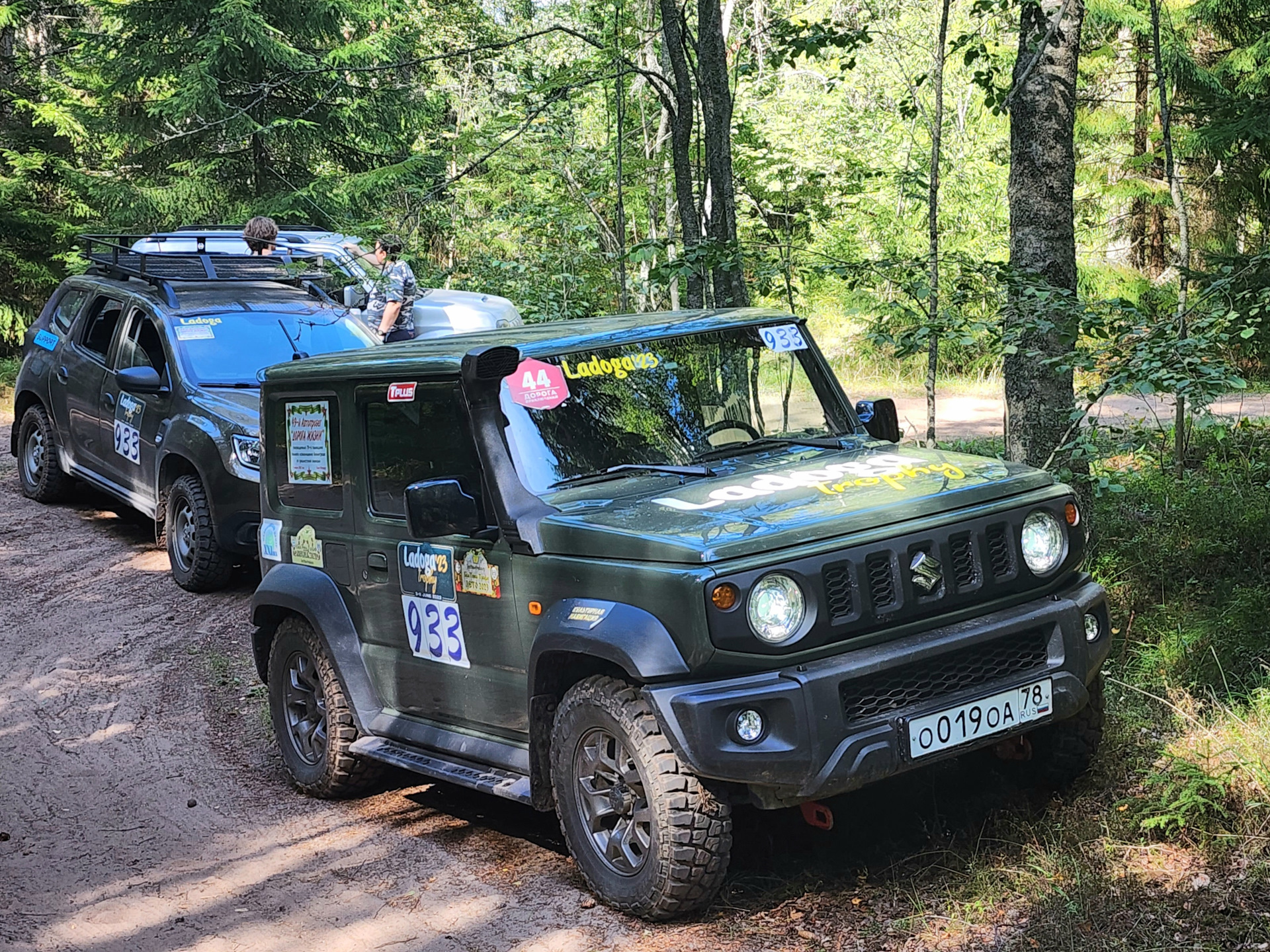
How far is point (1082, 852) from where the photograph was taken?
438cm

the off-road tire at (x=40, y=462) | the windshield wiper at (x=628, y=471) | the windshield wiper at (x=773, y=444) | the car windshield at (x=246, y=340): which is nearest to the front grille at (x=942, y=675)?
the windshield wiper at (x=628, y=471)

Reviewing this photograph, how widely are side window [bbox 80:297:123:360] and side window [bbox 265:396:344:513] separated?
203 inches

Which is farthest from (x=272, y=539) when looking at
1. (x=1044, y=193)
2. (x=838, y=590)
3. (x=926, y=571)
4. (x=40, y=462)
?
(x=40, y=462)

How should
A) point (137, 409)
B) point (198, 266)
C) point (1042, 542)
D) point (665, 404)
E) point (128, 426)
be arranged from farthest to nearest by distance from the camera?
point (198, 266) < point (128, 426) < point (137, 409) < point (665, 404) < point (1042, 542)

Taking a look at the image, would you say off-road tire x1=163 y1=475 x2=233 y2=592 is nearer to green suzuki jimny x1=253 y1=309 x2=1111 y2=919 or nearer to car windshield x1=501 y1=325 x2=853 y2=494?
green suzuki jimny x1=253 y1=309 x2=1111 y2=919

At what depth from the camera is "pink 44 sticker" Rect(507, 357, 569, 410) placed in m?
4.81

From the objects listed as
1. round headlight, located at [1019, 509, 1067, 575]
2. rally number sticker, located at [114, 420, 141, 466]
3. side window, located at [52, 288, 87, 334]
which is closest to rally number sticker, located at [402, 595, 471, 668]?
round headlight, located at [1019, 509, 1067, 575]

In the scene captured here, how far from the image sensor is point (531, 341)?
502 centimetres

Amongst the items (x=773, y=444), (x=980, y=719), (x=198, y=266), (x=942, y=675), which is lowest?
(x=980, y=719)

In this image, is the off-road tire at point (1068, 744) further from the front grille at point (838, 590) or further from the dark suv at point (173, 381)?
the dark suv at point (173, 381)

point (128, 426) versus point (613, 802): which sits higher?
point (128, 426)

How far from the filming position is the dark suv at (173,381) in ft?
29.5

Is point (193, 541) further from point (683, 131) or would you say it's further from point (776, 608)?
point (776, 608)

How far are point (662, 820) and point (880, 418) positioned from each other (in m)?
2.18
